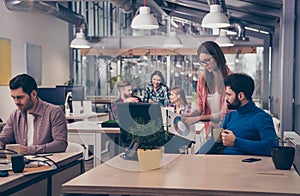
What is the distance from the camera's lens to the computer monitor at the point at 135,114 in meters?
2.55

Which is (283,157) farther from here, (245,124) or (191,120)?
(191,120)

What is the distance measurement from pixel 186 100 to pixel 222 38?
15.5ft

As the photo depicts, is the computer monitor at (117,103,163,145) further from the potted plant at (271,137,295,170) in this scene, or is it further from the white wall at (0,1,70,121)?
the white wall at (0,1,70,121)

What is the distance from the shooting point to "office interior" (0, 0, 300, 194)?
5789 mm

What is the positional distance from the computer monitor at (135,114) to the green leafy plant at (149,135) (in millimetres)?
129

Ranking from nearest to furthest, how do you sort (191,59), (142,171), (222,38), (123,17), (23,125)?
(142,171), (23,125), (191,59), (222,38), (123,17)

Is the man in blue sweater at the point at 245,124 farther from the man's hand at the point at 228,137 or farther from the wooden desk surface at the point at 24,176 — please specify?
the wooden desk surface at the point at 24,176

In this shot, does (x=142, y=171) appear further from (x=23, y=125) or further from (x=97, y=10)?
(x=97, y=10)

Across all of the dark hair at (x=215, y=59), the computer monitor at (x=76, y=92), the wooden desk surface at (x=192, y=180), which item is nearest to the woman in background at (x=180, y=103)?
the dark hair at (x=215, y=59)

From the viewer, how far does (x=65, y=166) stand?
113 inches

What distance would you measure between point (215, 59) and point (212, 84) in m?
0.19

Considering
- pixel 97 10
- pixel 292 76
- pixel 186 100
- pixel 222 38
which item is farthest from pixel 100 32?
pixel 186 100

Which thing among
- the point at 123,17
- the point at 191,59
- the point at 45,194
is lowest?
the point at 45,194

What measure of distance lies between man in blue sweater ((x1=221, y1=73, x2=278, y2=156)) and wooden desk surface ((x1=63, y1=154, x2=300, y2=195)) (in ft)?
0.52
